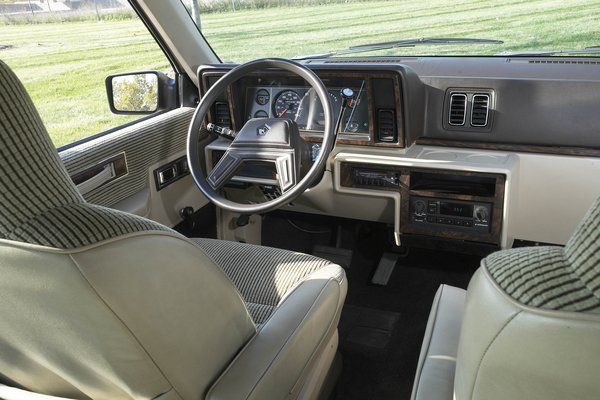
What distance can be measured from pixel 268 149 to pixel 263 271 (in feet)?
1.62

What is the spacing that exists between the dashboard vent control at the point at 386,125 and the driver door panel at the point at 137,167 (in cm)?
103

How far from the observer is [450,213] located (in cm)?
246

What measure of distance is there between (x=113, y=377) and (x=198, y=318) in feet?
0.56

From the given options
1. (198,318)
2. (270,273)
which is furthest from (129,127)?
(198,318)

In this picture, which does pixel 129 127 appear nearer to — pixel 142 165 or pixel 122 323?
pixel 142 165

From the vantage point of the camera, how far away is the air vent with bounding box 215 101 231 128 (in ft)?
8.92

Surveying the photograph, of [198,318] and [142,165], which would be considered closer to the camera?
[198,318]

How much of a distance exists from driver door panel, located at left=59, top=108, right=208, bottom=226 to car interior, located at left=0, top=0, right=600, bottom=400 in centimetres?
1

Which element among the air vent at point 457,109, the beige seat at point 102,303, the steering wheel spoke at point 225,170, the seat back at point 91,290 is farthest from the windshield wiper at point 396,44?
the seat back at point 91,290

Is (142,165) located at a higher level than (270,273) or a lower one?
higher

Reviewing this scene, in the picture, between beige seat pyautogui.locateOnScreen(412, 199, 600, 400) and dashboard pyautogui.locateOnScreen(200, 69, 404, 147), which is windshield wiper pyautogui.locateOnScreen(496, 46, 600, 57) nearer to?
dashboard pyautogui.locateOnScreen(200, 69, 404, 147)

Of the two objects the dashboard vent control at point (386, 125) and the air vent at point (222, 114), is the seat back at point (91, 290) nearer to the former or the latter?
the dashboard vent control at point (386, 125)

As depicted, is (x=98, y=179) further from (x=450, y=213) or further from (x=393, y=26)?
(x=393, y=26)

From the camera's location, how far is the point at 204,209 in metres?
3.09
